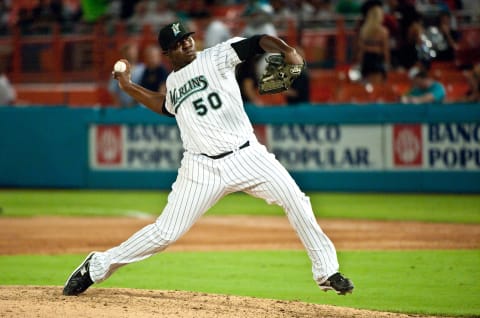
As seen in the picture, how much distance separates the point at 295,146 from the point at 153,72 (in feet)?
9.64

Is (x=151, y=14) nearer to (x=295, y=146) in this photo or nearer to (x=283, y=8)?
(x=283, y=8)

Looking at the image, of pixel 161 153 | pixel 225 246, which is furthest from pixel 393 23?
pixel 225 246

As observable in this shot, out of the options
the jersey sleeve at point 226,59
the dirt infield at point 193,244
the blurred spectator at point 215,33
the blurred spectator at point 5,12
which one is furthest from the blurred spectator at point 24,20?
the jersey sleeve at point 226,59

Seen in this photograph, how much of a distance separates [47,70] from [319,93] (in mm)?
5580

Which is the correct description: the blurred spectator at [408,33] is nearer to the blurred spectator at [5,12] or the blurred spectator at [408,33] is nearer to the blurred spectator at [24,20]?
the blurred spectator at [24,20]

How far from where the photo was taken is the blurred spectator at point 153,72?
1706cm

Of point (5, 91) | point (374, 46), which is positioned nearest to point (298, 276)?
point (374, 46)

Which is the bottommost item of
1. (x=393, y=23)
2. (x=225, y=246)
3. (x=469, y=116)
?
(x=225, y=246)

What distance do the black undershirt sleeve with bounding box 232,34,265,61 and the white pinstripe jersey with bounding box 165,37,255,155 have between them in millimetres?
43

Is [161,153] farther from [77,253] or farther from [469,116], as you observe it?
[77,253]

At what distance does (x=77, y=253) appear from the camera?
1034 cm

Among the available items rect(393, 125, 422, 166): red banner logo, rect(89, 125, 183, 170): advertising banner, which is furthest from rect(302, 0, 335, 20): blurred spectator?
rect(89, 125, 183, 170): advertising banner

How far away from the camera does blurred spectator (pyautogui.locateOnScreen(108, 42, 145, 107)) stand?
17.0m

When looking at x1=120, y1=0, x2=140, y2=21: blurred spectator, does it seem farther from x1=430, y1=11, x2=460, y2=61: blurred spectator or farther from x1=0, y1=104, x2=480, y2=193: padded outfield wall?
x1=430, y1=11, x2=460, y2=61: blurred spectator
